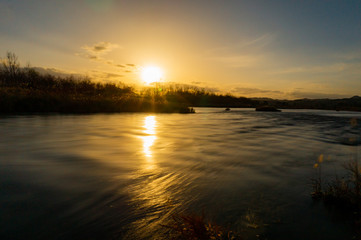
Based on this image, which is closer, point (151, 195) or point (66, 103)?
point (151, 195)

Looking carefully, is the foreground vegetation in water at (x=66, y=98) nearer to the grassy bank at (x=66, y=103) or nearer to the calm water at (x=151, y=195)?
the grassy bank at (x=66, y=103)

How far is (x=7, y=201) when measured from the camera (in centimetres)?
398

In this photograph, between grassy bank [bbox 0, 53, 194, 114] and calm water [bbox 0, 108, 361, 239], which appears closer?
calm water [bbox 0, 108, 361, 239]

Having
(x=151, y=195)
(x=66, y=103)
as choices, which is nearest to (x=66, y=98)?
(x=66, y=103)

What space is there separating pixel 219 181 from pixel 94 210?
2902 mm

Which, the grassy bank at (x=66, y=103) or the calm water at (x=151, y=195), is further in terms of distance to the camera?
the grassy bank at (x=66, y=103)

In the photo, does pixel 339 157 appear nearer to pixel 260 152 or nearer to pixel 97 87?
pixel 260 152

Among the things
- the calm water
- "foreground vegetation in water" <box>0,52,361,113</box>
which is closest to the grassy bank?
"foreground vegetation in water" <box>0,52,361,113</box>

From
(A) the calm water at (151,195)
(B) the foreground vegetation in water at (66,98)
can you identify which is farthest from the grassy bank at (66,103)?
(A) the calm water at (151,195)

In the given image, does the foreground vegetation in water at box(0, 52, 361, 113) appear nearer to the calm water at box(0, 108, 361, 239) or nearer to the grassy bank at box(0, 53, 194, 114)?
the grassy bank at box(0, 53, 194, 114)

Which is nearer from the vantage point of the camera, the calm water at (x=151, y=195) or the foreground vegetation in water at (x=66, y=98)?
the calm water at (x=151, y=195)

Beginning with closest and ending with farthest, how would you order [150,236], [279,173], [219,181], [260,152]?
[150,236] → [219,181] → [279,173] → [260,152]

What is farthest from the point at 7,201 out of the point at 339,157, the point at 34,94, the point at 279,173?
the point at 34,94

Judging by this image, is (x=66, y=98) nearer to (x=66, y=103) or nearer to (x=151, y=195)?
(x=66, y=103)
